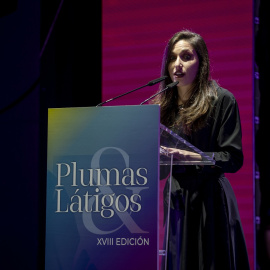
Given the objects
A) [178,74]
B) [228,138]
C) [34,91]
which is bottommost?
[228,138]

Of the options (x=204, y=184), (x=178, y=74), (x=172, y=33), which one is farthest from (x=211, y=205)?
(x=172, y=33)

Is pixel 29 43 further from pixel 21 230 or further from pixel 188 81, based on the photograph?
pixel 188 81

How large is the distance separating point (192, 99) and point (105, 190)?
32.9 inches

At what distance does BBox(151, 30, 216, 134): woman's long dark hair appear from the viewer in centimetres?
241

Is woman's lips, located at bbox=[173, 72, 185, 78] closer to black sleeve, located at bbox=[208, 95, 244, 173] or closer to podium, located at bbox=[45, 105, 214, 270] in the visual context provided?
black sleeve, located at bbox=[208, 95, 244, 173]

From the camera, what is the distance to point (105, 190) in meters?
1.86

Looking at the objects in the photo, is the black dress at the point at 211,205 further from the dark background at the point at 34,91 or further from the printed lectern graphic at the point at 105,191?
the dark background at the point at 34,91

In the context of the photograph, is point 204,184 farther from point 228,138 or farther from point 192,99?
point 192,99

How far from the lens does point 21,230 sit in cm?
393

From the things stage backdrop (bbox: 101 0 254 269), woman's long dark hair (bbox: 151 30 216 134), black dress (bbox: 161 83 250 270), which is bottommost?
black dress (bbox: 161 83 250 270)

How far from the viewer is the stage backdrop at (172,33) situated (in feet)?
11.4

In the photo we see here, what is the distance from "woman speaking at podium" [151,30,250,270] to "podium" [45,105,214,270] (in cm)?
26

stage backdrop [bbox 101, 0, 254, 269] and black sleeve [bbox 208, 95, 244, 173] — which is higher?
stage backdrop [bbox 101, 0, 254, 269]

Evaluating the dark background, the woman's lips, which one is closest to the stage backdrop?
the dark background
